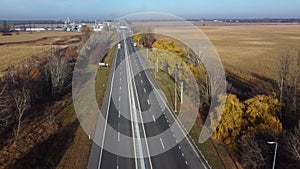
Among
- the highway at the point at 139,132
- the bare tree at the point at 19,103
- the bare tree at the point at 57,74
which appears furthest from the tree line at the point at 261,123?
the bare tree at the point at 57,74

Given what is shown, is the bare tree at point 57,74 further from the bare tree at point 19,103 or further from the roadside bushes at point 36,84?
the bare tree at point 19,103

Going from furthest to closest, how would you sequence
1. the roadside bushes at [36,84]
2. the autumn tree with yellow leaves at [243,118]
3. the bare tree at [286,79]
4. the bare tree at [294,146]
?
the roadside bushes at [36,84] → the bare tree at [286,79] → the autumn tree with yellow leaves at [243,118] → the bare tree at [294,146]

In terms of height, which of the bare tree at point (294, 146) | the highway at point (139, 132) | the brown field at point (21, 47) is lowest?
the highway at point (139, 132)

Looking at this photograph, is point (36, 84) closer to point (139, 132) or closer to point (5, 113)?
point (5, 113)

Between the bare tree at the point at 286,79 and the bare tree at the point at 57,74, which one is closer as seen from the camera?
the bare tree at the point at 286,79

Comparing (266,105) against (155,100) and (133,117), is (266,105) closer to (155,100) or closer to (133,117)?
(133,117)

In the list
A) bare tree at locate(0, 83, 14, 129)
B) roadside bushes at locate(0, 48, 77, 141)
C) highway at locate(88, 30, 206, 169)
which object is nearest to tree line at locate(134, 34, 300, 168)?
highway at locate(88, 30, 206, 169)

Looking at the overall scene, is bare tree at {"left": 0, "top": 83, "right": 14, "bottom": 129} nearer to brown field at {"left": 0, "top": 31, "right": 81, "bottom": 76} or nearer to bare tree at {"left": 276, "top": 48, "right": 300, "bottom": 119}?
brown field at {"left": 0, "top": 31, "right": 81, "bottom": 76}

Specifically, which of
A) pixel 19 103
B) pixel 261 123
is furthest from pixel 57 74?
pixel 261 123

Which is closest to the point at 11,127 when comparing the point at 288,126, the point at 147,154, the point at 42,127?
the point at 42,127
